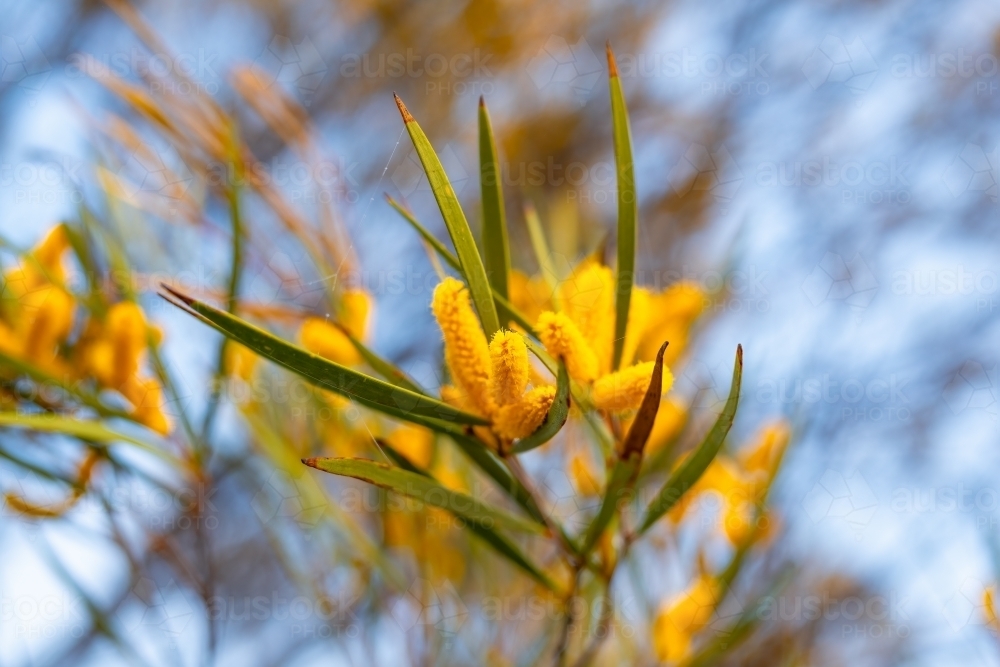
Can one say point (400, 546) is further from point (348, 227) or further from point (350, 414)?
point (348, 227)

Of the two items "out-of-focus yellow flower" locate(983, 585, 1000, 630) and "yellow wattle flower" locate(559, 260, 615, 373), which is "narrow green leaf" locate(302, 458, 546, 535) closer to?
"yellow wattle flower" locate(559, 260, 615, 373)

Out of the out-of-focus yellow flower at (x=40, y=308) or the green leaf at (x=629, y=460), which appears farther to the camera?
the out-of-focus yellow flower at (x=40, y=308)

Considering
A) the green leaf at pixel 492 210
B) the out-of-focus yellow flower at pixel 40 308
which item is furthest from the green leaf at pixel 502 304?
the out-of-focus yellow flower at pixel 40 308

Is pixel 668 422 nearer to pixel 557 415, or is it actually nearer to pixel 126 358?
pixel 557 415

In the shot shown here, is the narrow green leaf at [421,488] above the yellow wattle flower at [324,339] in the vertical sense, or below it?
below

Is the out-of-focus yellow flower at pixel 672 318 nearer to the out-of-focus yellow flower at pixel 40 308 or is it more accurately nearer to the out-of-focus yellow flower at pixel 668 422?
the out-of-focus yellow flower at pixel 668 422

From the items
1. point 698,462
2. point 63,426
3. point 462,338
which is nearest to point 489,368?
point 462,338

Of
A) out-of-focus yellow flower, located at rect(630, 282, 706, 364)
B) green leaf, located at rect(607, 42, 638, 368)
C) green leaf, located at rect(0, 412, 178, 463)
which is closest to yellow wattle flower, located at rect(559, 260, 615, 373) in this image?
green leaf, located at rect(607, 42, 638, 368)
